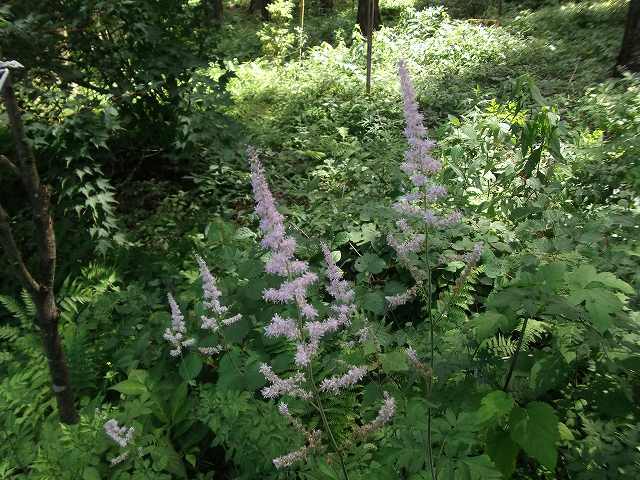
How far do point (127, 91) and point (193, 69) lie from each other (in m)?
0.67

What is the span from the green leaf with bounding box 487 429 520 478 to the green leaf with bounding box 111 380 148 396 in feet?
6.51

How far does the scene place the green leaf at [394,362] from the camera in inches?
80.2

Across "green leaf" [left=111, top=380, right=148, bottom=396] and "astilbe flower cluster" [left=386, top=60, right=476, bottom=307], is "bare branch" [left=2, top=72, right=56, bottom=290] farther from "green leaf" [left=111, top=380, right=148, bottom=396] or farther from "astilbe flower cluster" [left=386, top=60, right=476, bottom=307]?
"astilbe flower cluster" [left=386, top=60, right=476, bottom=307]

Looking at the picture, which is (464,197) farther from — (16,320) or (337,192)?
(16,320)

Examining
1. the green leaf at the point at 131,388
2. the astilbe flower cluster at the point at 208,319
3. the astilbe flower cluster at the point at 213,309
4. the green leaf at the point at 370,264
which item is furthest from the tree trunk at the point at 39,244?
the green leaf at the point at 370,264

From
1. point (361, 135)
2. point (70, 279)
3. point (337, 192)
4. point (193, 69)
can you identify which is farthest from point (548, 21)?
point (70, 279)

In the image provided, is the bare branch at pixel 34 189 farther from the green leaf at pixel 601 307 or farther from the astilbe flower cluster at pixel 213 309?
the green leaf at pixel 601 307

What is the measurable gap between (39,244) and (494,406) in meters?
2.22

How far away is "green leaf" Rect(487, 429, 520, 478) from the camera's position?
1.86 m

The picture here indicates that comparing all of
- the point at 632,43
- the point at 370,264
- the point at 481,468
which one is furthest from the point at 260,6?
the point at 481,468

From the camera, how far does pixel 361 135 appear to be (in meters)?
6.60

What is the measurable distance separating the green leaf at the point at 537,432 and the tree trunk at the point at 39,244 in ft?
7.37

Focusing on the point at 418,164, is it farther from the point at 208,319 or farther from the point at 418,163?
the point at 208,319

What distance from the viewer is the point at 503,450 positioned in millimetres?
1897
